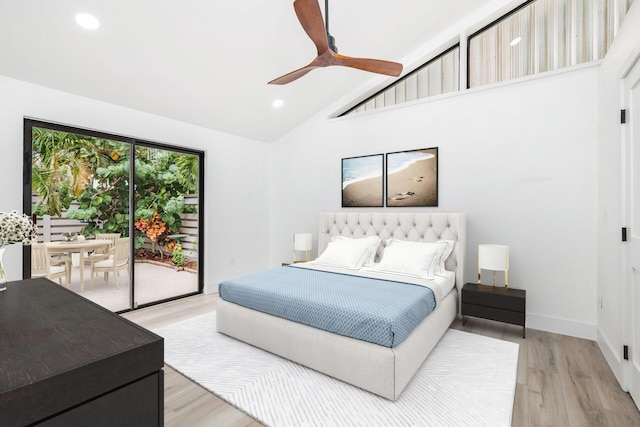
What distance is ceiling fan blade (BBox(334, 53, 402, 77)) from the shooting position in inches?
95.8

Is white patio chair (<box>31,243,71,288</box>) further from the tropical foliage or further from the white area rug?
the white area rug

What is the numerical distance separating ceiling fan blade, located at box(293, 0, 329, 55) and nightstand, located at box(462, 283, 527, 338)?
8.63 feet

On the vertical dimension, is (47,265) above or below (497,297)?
above

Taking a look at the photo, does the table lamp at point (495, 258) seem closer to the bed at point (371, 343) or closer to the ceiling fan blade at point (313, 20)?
Answer: the bed at point (371, 343)

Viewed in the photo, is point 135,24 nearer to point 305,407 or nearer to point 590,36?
point 305,407

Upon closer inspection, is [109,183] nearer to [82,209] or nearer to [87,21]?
[82,209]

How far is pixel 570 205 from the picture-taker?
120 inches

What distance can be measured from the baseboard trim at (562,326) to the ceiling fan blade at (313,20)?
3.30m

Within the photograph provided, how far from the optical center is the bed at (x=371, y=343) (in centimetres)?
203

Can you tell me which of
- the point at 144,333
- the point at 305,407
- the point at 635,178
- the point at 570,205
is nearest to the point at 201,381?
the point at 305,407

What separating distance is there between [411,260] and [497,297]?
85 centimetres

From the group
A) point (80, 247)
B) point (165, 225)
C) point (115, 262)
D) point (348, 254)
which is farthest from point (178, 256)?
point (348, 254)

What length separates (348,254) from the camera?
3656 millimetres

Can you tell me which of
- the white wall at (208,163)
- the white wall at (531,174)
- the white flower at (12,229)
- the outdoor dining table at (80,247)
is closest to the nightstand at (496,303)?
the white wall at (531,174)
